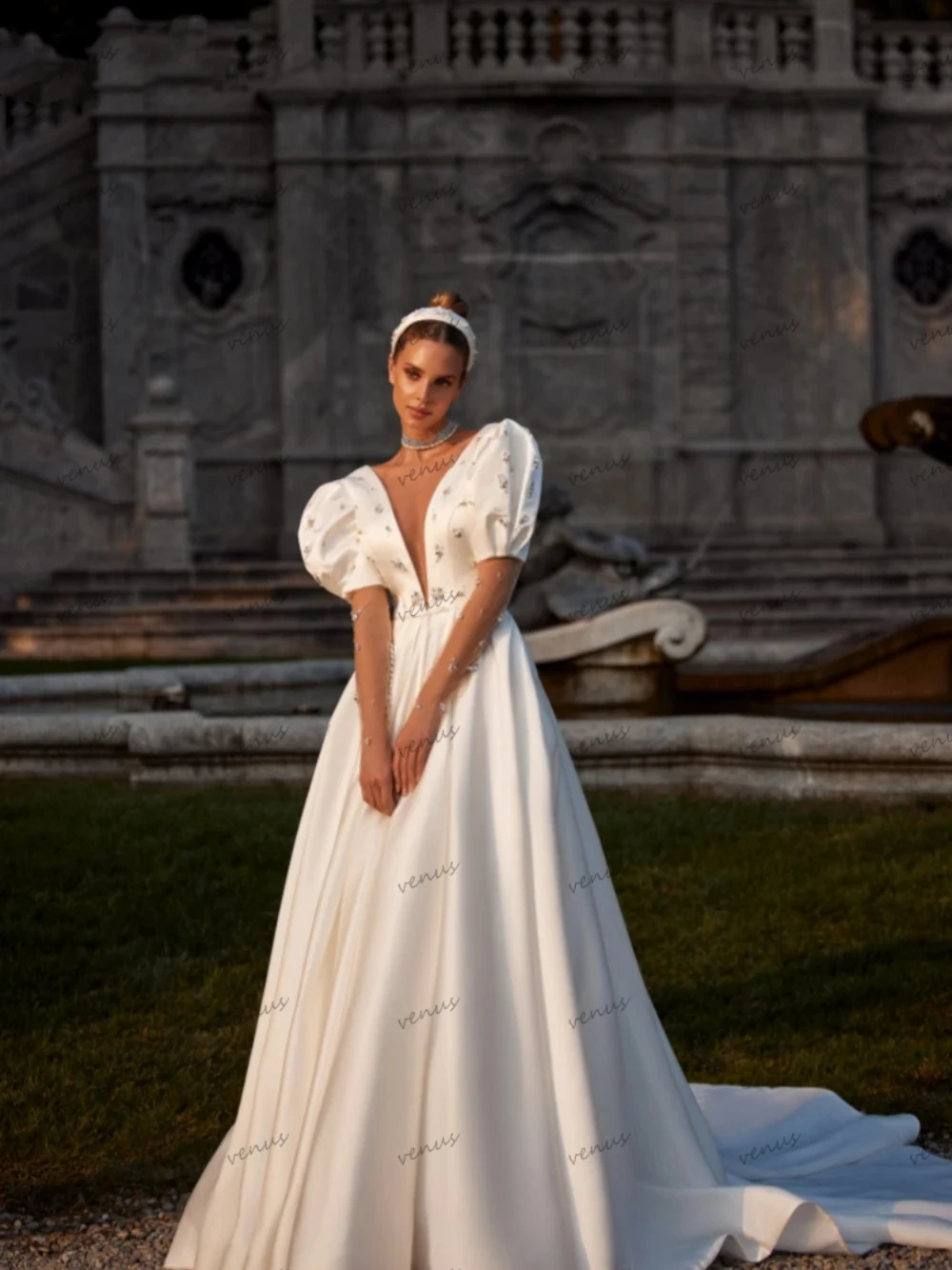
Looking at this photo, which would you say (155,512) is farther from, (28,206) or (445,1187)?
(445,1187)

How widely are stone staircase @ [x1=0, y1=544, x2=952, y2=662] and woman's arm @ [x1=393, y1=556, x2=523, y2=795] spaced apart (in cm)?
1317

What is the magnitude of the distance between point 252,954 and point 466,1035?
2.89 meters

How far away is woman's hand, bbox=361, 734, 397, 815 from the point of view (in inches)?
156

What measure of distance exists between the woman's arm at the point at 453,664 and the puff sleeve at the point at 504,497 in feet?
0.11

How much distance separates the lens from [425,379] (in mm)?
4137

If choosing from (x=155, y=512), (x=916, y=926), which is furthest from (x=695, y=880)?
(x=155, y=512)

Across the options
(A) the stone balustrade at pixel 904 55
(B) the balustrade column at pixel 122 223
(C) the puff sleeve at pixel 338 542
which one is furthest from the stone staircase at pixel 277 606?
(C) the puff sleeve at pixel 338 542

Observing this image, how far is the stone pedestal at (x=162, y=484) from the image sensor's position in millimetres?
19594

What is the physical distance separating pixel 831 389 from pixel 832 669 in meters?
12.7

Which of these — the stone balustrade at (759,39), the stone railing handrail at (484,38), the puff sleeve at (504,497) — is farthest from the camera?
the stone balustrade at (759,39)

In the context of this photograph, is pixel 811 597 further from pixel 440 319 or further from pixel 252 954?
pixel 440 319

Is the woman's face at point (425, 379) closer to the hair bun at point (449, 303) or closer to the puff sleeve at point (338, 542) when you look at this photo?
the hair bun at point (449, 303)

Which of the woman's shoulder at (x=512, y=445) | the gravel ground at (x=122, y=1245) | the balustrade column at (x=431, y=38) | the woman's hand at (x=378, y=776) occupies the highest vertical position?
the balustrade column at (x=431, y=38)

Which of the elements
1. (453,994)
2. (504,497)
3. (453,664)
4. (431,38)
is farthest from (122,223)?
(453,994)
